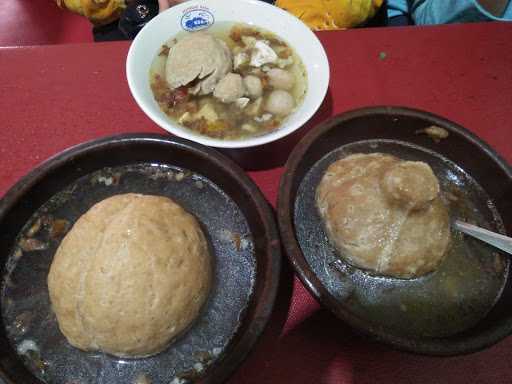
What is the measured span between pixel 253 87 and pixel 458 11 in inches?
48.7

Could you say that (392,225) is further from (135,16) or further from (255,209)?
(135,16)

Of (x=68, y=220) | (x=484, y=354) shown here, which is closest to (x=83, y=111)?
(x=68, y=220)

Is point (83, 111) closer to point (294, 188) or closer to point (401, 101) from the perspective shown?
point (294, 188)

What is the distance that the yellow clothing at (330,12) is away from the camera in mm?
1964

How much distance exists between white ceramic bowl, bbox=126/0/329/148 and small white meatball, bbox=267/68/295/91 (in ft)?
0.26

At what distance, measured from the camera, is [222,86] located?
4.95ft

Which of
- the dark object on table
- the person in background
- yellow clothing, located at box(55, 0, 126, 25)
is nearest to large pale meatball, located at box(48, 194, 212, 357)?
the dark object on table

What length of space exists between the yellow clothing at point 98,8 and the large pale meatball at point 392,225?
1799mm

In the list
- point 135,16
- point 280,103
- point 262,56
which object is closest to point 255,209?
point 280,103

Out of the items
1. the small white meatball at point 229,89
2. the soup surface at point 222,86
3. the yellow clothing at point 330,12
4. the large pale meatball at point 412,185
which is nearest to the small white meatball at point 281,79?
the soup surface at point 222,86

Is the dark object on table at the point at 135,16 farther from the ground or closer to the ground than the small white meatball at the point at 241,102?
farther from the ground

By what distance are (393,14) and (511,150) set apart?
3.68 feet

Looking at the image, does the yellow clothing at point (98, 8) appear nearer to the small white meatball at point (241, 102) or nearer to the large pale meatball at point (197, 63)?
the large pale meatball at point (197, 63)

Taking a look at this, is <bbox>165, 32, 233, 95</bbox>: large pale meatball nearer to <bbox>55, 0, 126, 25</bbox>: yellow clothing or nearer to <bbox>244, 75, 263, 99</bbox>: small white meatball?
<bbox>244, 75, 263, 99</bbox>: small white meatball
